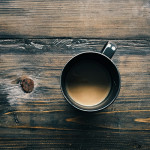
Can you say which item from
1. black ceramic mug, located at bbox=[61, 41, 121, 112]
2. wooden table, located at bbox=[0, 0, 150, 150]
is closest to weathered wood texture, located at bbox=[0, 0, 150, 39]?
wooden table, located at bbox=[0, 0, 150, 150]

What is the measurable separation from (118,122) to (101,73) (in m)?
0.19

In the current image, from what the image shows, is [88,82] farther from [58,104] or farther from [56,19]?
[56,19]

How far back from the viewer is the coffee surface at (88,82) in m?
0.70

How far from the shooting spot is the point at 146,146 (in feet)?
2.46

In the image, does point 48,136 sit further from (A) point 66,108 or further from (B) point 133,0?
(B) point 133,0

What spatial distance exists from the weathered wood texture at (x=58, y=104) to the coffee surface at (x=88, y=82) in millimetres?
50

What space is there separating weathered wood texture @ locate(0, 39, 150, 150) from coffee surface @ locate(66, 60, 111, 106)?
50 mm

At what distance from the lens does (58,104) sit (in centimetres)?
73

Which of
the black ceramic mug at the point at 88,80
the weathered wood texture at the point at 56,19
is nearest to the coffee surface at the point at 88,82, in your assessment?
the black ceramic mug at the point at 88,80

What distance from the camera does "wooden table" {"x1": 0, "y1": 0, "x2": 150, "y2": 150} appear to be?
2.40ft

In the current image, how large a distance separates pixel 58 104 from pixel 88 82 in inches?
5.2

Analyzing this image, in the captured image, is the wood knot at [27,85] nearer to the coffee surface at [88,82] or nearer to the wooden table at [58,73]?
the wooden table at [58,73]

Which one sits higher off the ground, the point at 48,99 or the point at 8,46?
the point at 8,46

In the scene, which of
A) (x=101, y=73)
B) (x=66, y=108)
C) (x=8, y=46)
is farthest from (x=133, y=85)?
(x=8, y=46)
